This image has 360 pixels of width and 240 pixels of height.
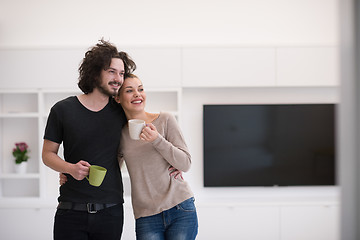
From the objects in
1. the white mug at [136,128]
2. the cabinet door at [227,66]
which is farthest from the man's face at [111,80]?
the cabinet door at [227,66]

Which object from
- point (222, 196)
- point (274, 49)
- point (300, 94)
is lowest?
point (222, 196)

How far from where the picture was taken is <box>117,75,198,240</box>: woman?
1833 mm

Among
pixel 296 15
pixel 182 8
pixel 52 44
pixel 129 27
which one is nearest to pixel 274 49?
pixel 296 15

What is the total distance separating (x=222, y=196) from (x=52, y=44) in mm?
2297

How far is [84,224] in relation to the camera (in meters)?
1.77

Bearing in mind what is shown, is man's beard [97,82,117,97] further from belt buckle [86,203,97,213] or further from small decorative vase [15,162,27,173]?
small decorative vase [15,162,27,173]

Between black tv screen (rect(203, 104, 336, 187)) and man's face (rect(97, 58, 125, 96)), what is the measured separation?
2016mm

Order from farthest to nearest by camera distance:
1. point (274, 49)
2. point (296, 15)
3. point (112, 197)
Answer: point (296, 15)
point (274, 49)
point (112, 197)

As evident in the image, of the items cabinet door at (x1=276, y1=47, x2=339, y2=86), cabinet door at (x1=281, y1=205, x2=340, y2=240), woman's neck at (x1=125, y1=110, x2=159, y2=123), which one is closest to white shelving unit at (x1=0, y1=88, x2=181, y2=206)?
cabinet door at (x1=276, y1=47, x2=339, y2=86)

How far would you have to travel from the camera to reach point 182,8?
3.91 meters

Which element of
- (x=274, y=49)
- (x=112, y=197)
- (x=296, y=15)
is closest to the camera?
(x=112, y=197)

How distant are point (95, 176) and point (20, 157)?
2328mm

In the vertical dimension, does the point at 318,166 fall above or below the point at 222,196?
above

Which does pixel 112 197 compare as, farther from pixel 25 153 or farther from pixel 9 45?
pixel 9 45
